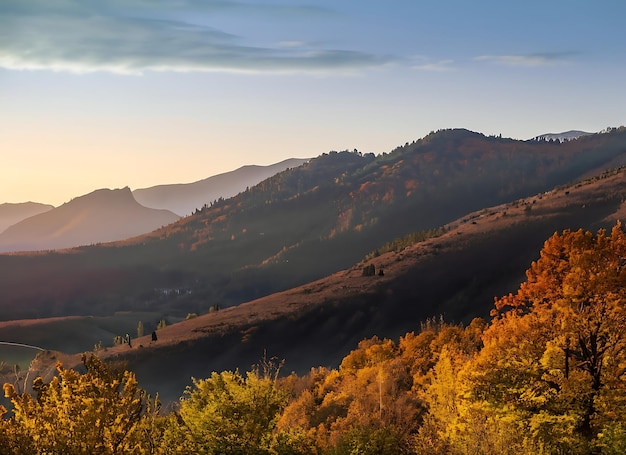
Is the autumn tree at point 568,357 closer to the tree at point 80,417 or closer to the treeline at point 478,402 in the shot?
the treeline at point 478,402

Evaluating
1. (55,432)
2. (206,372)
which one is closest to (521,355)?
(55,432)

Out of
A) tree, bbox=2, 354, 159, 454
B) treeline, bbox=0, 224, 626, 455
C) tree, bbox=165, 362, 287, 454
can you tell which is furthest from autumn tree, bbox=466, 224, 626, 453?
tree, bbox=2, 354, 159, 454

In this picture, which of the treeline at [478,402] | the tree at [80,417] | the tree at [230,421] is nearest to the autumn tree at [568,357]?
the treeline at [478,402]

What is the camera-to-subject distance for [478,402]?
36.0 m

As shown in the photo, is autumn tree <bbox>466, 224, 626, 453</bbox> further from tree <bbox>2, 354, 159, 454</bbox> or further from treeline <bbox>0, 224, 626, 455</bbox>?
tree <bbox>2, 354, 159, 454</bbox>

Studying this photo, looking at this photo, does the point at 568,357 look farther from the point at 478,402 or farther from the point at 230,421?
the point at 230,421

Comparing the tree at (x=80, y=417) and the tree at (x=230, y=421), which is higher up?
the tree at (x=80, y=417)

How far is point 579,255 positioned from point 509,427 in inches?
460

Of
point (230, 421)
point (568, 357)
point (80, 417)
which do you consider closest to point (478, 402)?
point (568, 357)

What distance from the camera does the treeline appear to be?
1013 inches

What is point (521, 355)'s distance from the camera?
38.1 metres

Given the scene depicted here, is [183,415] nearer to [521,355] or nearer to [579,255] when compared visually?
[521,355]

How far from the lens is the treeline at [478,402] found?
25.7m

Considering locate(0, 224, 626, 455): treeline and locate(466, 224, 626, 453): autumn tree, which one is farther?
locate(466, 224, 626, 453): autumn tree
